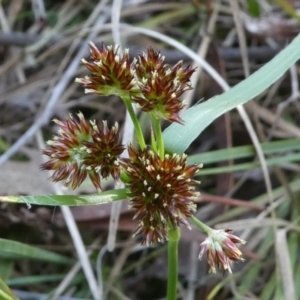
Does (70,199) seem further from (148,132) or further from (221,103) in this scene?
(148,132)

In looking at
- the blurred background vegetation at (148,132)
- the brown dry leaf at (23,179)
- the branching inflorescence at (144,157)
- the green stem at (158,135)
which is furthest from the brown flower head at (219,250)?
the brown dry leaf at (23,179)

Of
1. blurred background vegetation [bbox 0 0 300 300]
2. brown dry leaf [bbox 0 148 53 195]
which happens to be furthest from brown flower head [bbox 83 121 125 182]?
brown dry leaf [bbox 0 148 53 195]

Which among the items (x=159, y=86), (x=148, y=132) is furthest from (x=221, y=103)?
(x=148, y=132)

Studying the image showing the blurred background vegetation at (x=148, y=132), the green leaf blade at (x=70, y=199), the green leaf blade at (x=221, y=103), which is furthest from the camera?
the blurred background vegetation at (x=148, y=132)

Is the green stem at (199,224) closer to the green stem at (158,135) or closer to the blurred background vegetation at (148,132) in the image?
the green stem at (158,135)

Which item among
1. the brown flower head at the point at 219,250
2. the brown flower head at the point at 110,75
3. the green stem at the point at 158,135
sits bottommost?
the brown flower head at the point at 219,250

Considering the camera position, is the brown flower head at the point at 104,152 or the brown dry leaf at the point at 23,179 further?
the brown dry leaf at the point at 23,179

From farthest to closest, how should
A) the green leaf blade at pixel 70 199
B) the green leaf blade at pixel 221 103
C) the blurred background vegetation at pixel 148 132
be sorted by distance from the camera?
1. the blurred background vegetation at pixel 148 132
2. the green leaf blade at pixel 221 103
3. the green leaf blade at pixel 70 199
